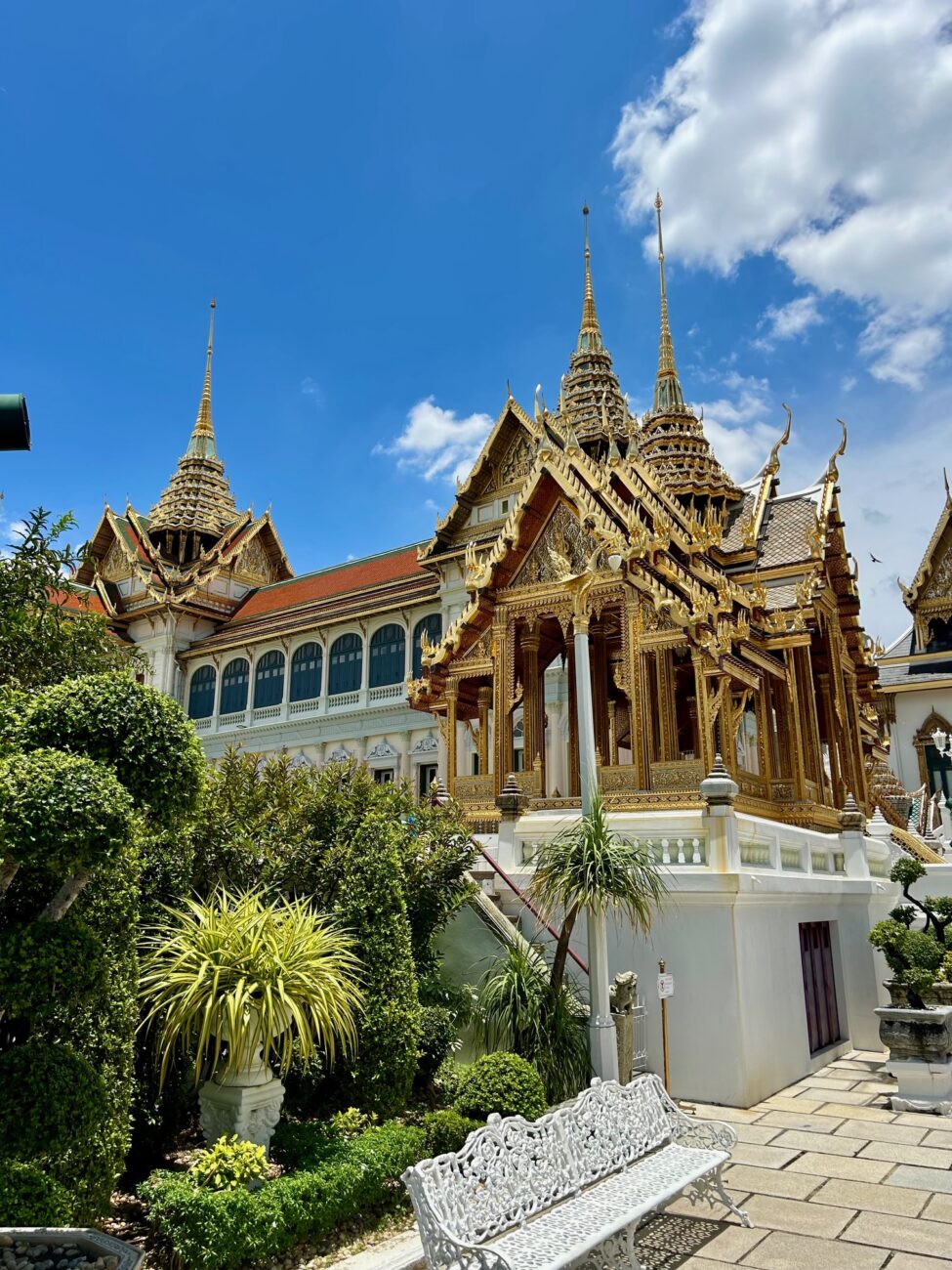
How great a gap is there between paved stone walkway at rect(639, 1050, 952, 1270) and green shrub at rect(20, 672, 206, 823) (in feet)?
12.1

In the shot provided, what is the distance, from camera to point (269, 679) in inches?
1401

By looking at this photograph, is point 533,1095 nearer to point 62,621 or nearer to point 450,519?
point 62,621

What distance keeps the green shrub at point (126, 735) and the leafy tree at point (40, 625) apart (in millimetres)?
1084

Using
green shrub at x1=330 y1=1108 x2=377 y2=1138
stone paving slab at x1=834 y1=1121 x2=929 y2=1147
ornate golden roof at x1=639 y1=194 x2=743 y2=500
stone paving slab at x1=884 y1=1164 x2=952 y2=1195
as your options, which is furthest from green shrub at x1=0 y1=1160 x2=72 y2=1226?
ornate golden roof at x1=639 y1=194 x2=743 y2=500

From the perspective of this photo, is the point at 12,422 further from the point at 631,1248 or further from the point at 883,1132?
the point at 883,1132

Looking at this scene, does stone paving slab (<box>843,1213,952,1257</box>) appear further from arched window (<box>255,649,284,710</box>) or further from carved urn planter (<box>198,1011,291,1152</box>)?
arched window (<box>255,649,284,710</box>)

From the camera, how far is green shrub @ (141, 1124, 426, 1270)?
495 centimetres

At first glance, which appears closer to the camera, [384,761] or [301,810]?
[301,810]

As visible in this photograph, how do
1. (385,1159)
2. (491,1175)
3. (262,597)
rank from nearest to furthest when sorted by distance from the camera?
1. (491,1175)
2. (385,1159)
3. (262,597)

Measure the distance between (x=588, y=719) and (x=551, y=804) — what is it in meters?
3.91

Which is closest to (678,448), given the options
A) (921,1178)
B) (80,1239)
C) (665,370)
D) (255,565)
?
(665,370)

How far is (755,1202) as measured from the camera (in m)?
6.46

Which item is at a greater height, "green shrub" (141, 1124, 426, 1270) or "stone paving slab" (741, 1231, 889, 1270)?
"green shrub" (141, 1124, 426, 1270)

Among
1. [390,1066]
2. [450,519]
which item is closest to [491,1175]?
[390,1066]
